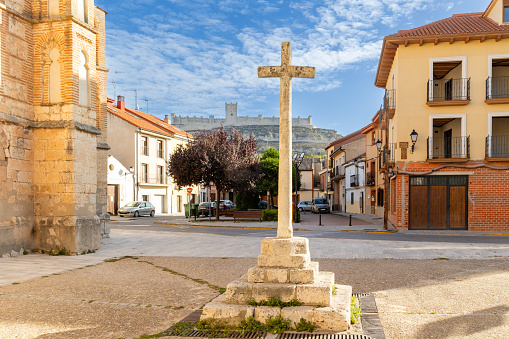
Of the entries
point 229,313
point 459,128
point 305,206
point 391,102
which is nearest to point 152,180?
point 305,206

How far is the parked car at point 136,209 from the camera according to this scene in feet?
104

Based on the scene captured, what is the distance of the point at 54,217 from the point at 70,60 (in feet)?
13.7

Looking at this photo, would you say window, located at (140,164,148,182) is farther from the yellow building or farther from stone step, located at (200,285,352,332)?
stone step, located at (200,285,352,332)

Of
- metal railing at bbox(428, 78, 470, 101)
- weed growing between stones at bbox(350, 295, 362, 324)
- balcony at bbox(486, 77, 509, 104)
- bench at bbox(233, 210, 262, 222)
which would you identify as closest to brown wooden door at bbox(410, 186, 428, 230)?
metal railing at bbox(428, 78, 470, 101)

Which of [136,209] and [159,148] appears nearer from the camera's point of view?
[136,209]

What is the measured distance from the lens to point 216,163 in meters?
25.6

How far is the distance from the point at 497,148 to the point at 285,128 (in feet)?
57.9

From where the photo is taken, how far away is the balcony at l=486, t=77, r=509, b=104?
18484mm

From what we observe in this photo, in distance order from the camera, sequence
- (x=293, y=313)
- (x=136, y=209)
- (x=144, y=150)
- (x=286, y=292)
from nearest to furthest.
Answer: (x=293, y=313), (x=286, y=292), (x=136, y=209), (x=144, y=150)

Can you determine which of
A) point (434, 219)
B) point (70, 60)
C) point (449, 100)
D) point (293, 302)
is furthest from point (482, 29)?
point (293, 302)

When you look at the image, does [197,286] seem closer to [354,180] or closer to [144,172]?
[144,172]

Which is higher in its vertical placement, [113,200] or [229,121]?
[229,121]

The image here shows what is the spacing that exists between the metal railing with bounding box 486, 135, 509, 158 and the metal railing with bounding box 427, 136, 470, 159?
3.02 feet

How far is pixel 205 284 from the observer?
7.21m
